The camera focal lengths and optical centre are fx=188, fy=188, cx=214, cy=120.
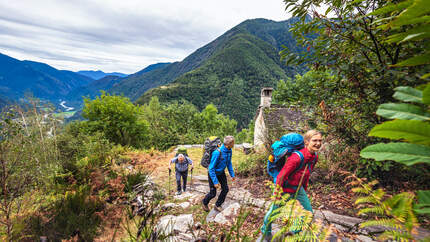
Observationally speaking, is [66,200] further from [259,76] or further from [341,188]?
[259,76]

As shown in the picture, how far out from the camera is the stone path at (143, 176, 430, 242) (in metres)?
2.10

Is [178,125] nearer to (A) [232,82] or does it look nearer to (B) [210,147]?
(B) [210,147]

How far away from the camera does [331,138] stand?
364 cm

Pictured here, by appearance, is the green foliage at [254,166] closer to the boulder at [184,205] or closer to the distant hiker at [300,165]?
the boulder at [184,205]

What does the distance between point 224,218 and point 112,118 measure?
15067mm

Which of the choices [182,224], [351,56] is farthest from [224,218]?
[351,56]

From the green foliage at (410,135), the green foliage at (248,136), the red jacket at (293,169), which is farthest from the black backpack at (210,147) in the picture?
the green foliage at (248,136)

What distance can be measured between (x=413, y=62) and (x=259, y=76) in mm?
112760

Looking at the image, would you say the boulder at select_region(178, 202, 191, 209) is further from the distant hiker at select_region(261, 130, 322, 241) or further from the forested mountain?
the forested mountain

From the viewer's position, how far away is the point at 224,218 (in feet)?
11.6

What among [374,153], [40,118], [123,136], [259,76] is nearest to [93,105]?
[123,136]

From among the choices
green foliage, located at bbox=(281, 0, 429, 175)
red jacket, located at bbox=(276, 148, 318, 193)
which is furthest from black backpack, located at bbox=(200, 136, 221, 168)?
green foliage, located at bbox=(281, 0, 429, 175)

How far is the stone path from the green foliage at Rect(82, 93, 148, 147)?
11389 mm

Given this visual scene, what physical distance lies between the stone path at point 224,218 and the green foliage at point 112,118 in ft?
37.4
